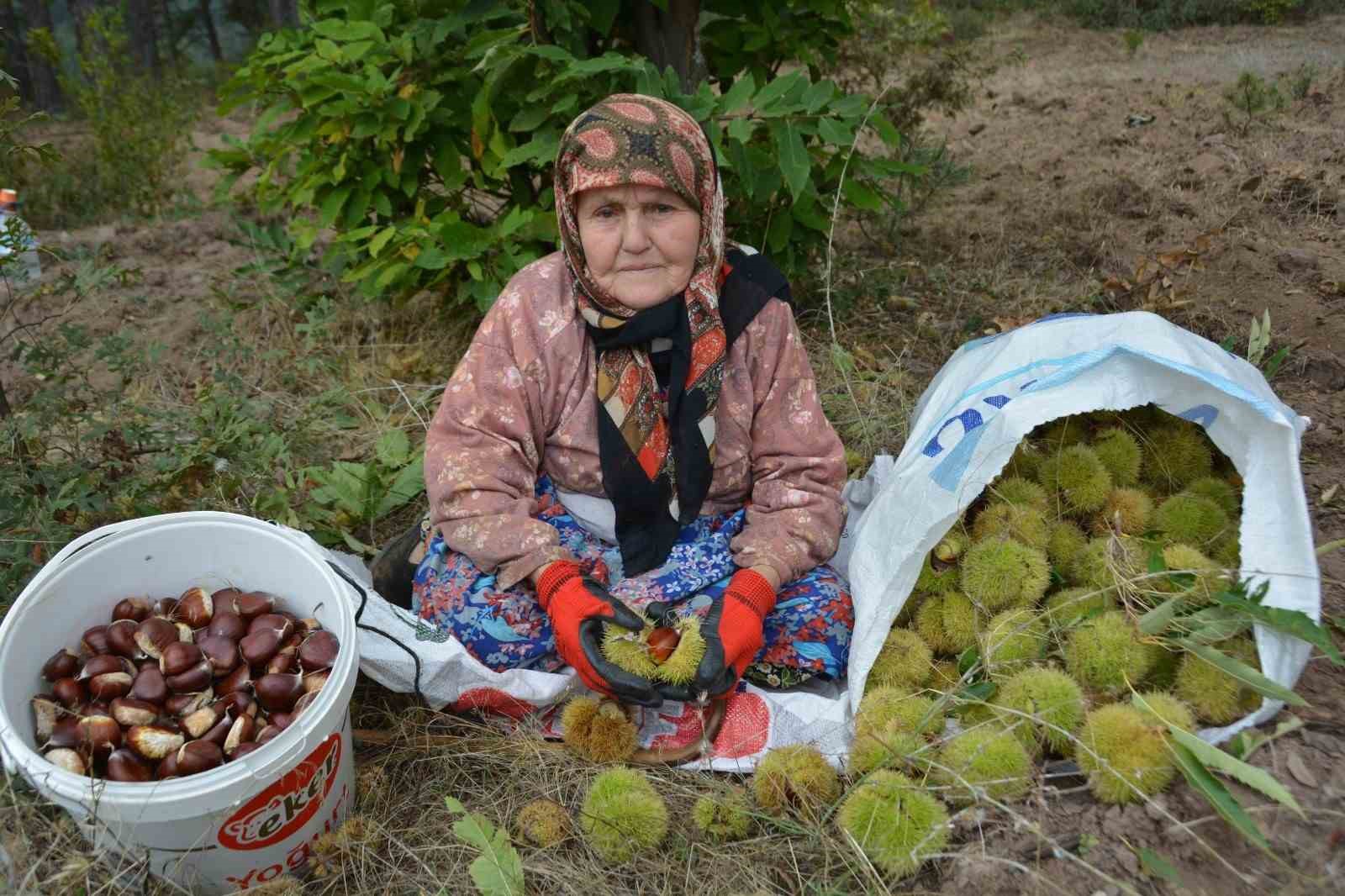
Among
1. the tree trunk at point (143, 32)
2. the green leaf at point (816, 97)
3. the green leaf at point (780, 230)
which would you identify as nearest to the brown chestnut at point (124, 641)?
the green leaf at point (816, 97)

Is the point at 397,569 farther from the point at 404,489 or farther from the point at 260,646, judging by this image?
the point at 260,646

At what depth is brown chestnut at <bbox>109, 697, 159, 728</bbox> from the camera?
6.07 feet

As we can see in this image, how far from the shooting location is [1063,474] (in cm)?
241

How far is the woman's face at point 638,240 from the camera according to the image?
226cm

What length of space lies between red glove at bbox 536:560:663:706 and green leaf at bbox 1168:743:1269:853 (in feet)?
3.38

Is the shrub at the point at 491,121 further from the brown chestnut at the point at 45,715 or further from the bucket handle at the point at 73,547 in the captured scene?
the brown chestnut at the point at 45,715

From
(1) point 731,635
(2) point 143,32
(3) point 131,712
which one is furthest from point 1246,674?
(2) point 143,32

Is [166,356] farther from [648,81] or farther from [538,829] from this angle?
[538,829]

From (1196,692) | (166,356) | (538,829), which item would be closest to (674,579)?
(538,829)

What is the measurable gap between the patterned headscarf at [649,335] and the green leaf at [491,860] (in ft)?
2.57

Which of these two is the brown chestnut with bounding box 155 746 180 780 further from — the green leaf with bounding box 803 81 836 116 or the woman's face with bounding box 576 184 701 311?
the green leaf with bounding box 803 81 836 116

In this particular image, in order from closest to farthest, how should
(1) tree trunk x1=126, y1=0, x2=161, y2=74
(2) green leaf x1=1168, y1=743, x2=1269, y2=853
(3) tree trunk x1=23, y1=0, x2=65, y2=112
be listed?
1. (2) green leaf x1=1168, y1=743, x2=1269, y2=853
2. (3) tree trunk x1=23, y1=0, x2=65, y2=112
3. (1) tree trunk x1=126, y1=0, x2=161, y2=74

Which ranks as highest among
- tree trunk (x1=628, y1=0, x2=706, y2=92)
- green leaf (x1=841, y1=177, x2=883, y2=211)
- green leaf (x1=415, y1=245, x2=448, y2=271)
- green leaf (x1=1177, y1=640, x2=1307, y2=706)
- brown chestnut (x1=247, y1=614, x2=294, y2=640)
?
tree trunk (x1=628, y1=0, x2=706, y2=92)

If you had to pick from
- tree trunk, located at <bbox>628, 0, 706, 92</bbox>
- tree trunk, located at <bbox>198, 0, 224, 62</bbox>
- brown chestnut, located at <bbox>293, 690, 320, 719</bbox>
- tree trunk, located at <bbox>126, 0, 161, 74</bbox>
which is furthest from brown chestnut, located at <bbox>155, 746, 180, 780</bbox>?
tree trunk, located at <bbox>198, 0, 224, 62</bbox>
